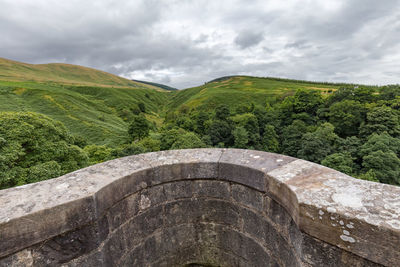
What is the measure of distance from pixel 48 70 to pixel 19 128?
132 m

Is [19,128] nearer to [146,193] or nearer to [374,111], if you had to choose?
[146,193]

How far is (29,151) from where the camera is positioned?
10.6 m

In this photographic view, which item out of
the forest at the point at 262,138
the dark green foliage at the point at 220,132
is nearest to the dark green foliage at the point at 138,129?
the forest at the point at 262,138

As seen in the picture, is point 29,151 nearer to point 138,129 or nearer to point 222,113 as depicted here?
point 138,129

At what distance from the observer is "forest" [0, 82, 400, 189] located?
33.4 ft

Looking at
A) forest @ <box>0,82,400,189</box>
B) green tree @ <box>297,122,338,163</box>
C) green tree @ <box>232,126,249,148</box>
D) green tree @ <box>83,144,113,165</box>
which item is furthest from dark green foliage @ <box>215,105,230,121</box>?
green tree @ <box>83,144,113,165</box>

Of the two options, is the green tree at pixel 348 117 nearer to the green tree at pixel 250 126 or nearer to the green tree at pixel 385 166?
the green tree at pixel 385 166

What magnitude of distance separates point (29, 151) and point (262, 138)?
35.7 metres

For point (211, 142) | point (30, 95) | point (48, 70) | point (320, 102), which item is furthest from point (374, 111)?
Result: point (48, 70)

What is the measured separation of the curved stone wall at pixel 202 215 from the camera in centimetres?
138

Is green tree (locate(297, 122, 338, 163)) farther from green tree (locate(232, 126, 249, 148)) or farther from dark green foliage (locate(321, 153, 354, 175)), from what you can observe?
green tree (locate(232, 126, 249, 148))

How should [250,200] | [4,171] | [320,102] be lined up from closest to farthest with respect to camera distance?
[250,200], [4,171], [320,102]

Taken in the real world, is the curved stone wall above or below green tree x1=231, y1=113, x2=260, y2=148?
above

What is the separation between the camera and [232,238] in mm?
2449
